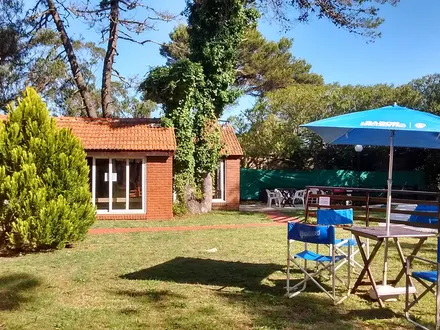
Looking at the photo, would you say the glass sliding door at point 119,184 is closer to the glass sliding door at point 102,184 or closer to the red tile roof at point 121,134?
the glass sliding door at point 102,184

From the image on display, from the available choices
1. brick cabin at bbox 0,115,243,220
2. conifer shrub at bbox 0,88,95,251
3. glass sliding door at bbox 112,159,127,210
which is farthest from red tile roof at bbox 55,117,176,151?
conifer shrub at bbox 0,88,95,251

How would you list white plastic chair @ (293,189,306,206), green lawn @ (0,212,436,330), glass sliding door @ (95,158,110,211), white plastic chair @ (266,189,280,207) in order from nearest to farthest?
1. green lawn @ (0,212,436,330)
2. glass sliding door @ (95,158,110,211)
3. white plastic chair @ (293,189,306,206)
4. white plastic chair @ (266,189,280,207)

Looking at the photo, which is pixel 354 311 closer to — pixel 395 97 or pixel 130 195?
pixel 130 195

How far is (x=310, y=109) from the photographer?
965 inches

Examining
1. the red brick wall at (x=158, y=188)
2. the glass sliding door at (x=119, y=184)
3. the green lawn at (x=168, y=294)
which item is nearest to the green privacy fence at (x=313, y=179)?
the red brick wall at (x=158, y=188)

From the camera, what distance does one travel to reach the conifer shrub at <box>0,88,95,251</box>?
829 centimetres

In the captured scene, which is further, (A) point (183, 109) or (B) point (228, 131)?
(B) point (228, 131)

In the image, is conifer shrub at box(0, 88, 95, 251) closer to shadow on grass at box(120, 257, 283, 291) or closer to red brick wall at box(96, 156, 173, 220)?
shadow on grass at box(120, 257, 283, 291)

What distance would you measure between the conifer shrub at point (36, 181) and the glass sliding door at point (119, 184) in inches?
226

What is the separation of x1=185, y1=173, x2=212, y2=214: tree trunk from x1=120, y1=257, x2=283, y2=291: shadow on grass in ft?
28.0

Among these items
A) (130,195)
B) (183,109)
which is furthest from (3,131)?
(183,109)

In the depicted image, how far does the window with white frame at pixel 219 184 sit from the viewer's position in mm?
19047

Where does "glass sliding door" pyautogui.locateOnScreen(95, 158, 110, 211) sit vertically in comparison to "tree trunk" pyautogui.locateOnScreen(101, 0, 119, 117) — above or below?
below

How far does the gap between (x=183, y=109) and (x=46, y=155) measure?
7.90m
